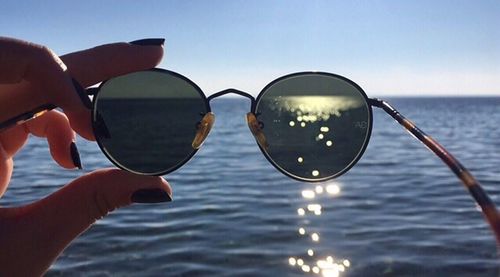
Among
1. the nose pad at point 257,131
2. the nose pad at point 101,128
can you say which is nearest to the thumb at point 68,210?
the nose pad at point 101,128

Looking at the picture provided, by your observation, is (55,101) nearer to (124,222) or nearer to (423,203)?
(124,222)

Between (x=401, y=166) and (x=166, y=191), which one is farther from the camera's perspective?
(x=401, y=166)

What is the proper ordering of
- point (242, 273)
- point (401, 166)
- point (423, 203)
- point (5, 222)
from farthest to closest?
point (401, 166)
point (423, 203)
point (242, 273)
point (5, 222)

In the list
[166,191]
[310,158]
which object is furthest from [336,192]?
[166,191]

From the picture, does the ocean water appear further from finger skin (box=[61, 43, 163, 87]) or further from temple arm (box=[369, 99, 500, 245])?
temple arm (box=[369, 99, 500, 245])

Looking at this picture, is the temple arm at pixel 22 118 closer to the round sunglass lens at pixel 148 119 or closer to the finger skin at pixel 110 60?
the round sunglass lens at pixel 148 119

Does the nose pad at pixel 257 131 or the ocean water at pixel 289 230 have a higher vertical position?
the nose pad at pixel 257 131

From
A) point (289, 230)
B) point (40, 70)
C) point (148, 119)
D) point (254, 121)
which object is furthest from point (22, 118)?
point (289, 230)

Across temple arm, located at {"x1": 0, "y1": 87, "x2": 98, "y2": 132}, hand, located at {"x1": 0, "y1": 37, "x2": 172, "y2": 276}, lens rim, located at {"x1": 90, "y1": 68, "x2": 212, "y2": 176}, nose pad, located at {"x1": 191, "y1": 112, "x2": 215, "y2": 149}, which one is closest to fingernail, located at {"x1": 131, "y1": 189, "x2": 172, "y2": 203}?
hand, located at {"x1": 0, "y1": 37, "x2": 172, "y2": 276}
